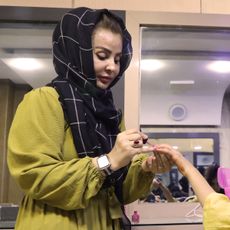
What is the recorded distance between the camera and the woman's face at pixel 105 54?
0.92 metres

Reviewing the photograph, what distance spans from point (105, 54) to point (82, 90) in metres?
0.11

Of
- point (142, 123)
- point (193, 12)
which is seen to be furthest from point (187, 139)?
point (193, 12)

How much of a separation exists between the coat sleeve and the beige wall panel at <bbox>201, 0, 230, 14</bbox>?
3.11 feet

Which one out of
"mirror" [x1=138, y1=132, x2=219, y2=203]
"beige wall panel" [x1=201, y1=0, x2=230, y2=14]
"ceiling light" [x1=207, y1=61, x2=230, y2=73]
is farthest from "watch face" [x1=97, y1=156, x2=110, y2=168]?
"ceiling light" [x1=207, y1=61, x2=230, y2=73]

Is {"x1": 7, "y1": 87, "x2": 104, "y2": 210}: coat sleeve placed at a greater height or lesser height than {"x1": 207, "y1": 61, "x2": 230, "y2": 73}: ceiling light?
lesser

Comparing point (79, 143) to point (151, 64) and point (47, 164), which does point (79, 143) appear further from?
point (151, 64)

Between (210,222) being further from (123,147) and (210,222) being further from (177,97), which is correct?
(177,97)

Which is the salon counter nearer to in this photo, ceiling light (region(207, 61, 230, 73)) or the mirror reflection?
the mirror reflection

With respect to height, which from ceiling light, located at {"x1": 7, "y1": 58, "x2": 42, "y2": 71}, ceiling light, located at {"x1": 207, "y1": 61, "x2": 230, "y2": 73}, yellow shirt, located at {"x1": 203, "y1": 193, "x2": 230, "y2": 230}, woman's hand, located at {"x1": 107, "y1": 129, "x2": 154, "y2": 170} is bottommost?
yellow shirt, located at {"x1": 203, "y1": 193, "x2": 230, "y2": 230}

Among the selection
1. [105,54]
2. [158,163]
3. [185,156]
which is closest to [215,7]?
[185,156]

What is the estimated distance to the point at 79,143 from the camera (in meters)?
0.84

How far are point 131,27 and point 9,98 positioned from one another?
58 centimetres

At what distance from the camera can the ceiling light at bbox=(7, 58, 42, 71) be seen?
1.57 metres

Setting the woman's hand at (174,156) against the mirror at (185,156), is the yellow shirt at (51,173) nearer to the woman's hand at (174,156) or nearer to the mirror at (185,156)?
the woman's hand at (174,156)
